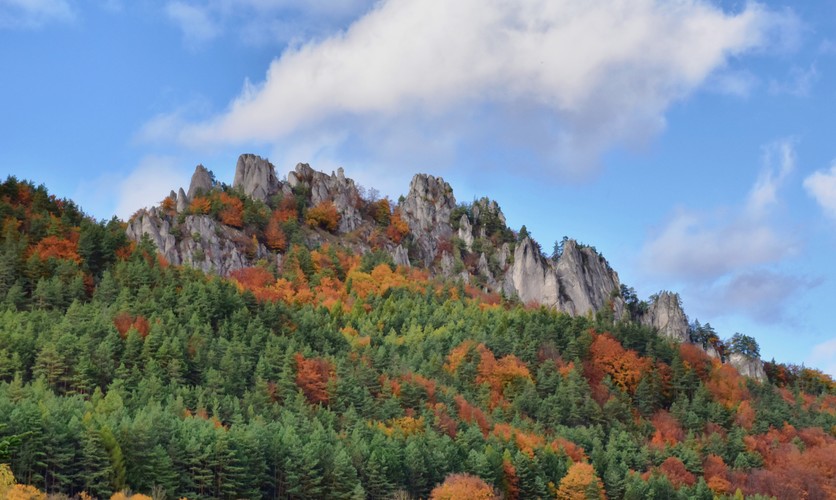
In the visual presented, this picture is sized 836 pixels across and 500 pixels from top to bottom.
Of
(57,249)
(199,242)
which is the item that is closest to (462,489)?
(57,249)

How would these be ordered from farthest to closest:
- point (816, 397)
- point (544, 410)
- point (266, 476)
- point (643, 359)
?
point (816, 397), point (643, 359), point (544, 410), point (266, 476)

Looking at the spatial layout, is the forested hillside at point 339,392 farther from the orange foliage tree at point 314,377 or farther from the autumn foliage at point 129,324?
the autumn foliage at point 129,324

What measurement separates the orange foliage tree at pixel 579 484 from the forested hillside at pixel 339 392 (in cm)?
26

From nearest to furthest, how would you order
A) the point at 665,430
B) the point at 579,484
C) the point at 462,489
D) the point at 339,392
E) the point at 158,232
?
the point at 462,489 → the point at 579,484 → the point at 339,392 → the point at 665,430 → the point at 158,232

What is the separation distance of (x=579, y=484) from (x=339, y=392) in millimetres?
29432

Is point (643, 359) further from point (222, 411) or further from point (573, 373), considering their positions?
point (222, 411)

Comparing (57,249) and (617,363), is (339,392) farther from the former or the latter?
(617,363)

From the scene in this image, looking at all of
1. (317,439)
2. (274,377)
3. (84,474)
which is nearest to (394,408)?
(274,377)

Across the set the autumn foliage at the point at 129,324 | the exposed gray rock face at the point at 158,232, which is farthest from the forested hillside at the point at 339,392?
the exposed gray rock face at the point at 158,232

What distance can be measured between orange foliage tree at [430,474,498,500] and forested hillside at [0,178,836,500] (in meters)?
0.28

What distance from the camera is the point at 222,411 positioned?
10956 cm

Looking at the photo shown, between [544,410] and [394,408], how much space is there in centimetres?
2521

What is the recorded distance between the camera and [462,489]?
343 feet

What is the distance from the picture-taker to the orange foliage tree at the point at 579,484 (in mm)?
114750
